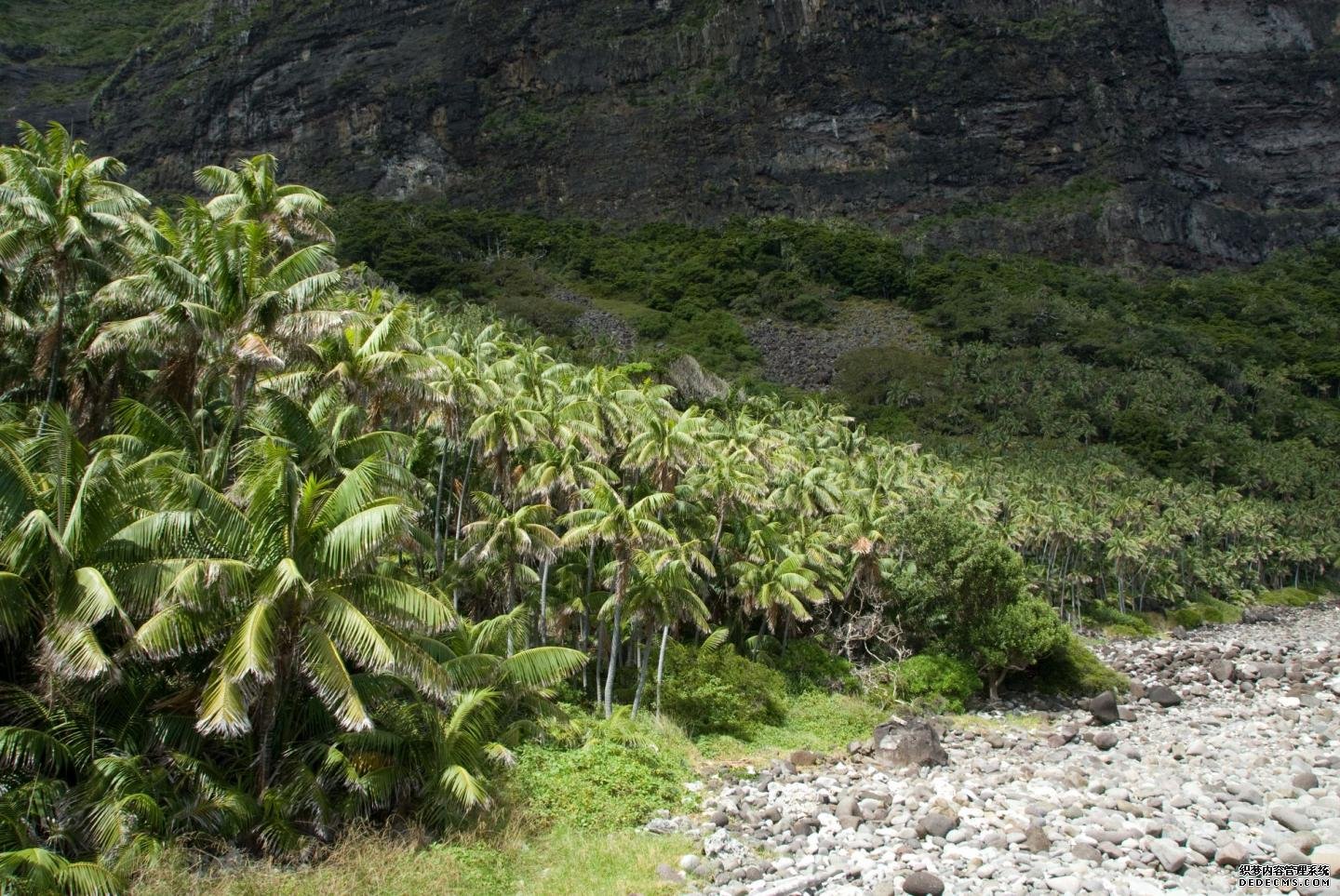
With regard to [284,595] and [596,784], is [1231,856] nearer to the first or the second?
[596,784]

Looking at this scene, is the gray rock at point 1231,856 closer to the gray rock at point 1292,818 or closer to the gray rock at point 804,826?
the gray rock at point 1292,818

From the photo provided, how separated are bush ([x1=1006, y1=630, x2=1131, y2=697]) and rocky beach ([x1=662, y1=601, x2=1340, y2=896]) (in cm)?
276

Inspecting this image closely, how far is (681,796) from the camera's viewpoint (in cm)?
2052

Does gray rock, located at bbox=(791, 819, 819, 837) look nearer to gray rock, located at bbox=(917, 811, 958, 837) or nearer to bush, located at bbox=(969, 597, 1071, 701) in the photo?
gray rock, located at bbox=(917, 811, 958, 837)

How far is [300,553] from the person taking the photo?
13500 mm

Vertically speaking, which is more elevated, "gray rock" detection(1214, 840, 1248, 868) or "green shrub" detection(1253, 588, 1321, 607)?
"gray rock" detection(1214, 840, 1248, 868)

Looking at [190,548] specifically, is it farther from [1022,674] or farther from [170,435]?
[1022,674]

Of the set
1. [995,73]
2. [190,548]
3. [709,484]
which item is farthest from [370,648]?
[995,73]

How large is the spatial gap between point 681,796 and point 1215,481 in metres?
90.5

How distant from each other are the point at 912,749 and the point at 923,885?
1069 cm

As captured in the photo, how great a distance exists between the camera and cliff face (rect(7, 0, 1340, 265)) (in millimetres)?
150625

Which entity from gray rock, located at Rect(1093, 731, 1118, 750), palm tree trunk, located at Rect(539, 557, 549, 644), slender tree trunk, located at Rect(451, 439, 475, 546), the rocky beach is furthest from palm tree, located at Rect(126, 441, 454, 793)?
gray rock, located at Rect(1093, 731, 1118, 750)

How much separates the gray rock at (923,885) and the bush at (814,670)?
1858 cm

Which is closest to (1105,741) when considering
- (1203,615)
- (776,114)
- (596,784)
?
(596,784)
